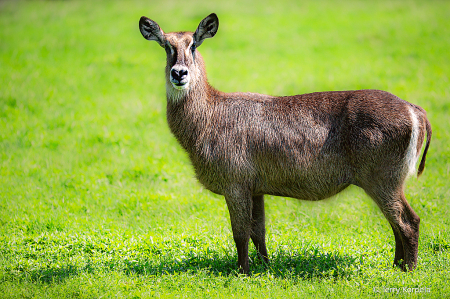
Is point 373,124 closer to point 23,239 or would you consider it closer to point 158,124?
point 23,239

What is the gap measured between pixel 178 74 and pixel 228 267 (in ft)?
7.72

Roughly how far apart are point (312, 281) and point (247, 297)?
824mm

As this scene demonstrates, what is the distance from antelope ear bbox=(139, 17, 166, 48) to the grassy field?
2.59 m

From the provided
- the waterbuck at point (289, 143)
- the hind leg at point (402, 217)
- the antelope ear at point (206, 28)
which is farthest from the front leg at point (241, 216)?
the antelope ear at point (206, 28)

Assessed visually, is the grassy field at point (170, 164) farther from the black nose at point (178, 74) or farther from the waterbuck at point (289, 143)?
the black nose at point (178, 74)

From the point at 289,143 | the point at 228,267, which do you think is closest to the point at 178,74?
the point at 289,143

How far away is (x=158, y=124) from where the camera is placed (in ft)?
33.4

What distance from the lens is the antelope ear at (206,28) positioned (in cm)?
551

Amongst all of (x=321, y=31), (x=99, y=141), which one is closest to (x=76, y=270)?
(x=99, y=141)

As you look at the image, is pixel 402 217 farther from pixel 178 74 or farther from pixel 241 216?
pixel 178 74

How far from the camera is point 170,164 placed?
853 cm

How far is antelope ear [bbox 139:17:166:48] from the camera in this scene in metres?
5.52

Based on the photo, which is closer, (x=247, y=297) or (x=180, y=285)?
(x=247, y=297)

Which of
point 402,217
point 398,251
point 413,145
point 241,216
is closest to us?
point 413,145
